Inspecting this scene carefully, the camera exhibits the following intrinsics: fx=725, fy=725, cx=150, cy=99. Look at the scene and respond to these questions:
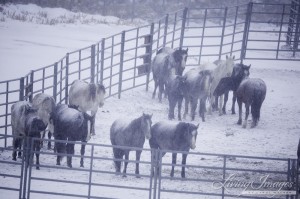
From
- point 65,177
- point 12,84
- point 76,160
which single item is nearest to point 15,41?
point 12,84

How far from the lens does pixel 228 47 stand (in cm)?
2664

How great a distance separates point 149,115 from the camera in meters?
12.4

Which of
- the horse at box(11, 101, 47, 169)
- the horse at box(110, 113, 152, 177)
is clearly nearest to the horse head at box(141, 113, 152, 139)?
the horse at box(110, 113, 152, 177)

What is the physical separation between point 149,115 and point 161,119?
3904 millimetres

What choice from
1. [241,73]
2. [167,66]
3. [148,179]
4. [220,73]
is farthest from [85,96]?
[241,73]

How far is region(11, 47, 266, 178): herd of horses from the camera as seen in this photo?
12.5 metres

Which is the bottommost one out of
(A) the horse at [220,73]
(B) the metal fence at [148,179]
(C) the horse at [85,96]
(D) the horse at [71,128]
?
(B) the metal fence at [148,179]

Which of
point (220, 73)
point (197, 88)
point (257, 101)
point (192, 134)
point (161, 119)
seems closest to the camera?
point (192, 134)

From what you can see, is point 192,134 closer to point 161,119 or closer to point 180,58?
point 161,119

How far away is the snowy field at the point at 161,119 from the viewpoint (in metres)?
12.1

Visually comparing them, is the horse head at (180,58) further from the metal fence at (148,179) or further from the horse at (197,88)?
the metal fence at (148,179)

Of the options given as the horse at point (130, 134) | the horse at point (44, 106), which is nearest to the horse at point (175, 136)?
the horse at point (130, 134)

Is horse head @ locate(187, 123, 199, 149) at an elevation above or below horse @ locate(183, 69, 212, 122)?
below

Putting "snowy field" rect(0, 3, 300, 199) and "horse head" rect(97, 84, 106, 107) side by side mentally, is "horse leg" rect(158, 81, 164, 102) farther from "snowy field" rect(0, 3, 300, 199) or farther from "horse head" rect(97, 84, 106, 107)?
"horse head" rect(97, 84, 106, 107)
